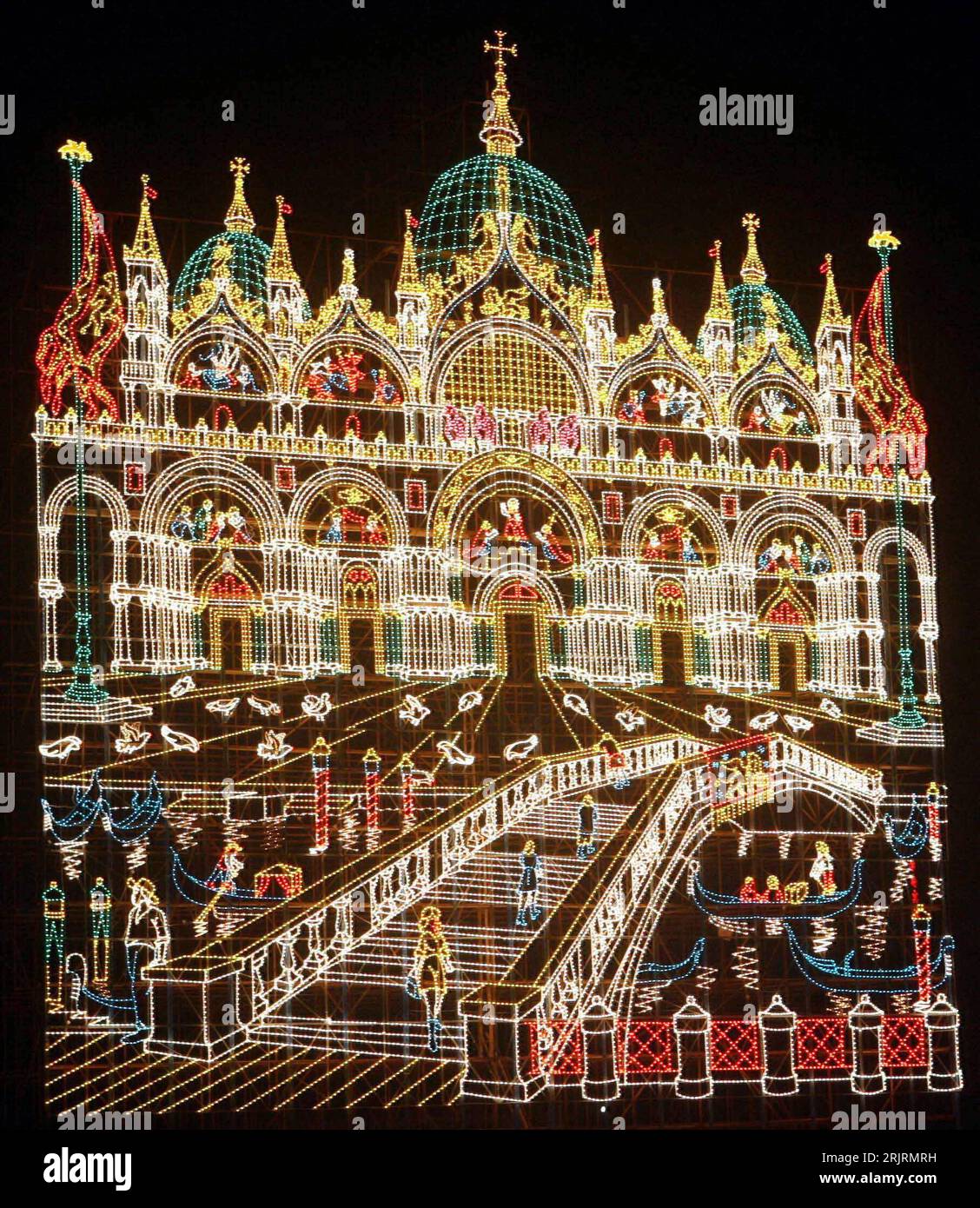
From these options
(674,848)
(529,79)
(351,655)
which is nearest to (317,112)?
(529,79)

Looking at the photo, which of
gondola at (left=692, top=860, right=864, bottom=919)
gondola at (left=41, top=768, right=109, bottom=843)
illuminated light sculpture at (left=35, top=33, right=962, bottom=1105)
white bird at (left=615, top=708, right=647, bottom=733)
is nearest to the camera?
gondola at (left=41, top=768, right=109, bottom=843)

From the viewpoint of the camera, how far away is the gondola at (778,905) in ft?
42.8

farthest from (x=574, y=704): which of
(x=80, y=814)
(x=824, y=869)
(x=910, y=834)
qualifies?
(x=80, y=814)

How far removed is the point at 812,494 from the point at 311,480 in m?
3.35

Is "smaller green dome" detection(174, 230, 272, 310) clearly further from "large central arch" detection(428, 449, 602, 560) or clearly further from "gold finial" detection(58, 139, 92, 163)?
"large central arch" detection(428, 449, 602, 560)

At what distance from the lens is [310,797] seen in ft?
40.6

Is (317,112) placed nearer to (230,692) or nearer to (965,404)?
(230,692)

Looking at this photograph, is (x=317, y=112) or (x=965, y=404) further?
(x=965, y=404)

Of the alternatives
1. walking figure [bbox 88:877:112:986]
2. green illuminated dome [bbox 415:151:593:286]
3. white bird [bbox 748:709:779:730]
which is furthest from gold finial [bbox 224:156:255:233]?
white bird [bbox 748:709:779:730]

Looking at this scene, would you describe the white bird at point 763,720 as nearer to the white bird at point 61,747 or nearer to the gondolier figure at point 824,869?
the gondolier figure at point 824,869

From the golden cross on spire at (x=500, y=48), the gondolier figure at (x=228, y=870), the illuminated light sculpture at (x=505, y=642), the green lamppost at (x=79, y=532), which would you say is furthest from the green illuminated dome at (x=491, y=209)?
the gondolier figure at (x=228, y=870)

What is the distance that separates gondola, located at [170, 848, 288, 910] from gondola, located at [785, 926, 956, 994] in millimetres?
3328

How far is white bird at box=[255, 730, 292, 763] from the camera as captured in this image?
12344mm

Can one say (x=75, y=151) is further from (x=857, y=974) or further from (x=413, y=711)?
(x=857, y=974)
